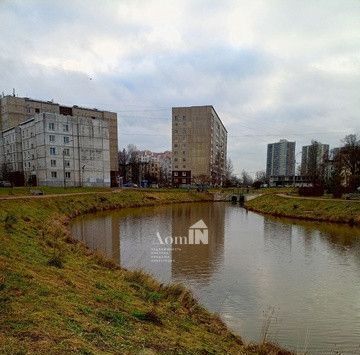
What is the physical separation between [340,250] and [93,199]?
3493cm

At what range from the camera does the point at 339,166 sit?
56906 millimetres

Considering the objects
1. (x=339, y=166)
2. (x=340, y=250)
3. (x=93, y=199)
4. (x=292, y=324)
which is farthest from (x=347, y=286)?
(x=339, y=166)

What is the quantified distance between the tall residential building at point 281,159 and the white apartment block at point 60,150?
420ft

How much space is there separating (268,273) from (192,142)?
3426 inches

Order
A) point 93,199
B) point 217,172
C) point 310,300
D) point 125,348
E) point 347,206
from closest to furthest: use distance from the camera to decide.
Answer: point 125,348 → point 310,300 → point 347,206 → point 93,199 → point 217,172

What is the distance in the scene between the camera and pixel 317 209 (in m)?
38.9

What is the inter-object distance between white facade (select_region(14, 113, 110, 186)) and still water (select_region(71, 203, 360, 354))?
34.2m

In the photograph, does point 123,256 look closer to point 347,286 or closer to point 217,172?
point 347,286

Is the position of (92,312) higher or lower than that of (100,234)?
higher

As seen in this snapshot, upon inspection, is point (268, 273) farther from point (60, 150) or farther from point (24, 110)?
point (24, 110)

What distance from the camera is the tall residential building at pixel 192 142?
99.6 m

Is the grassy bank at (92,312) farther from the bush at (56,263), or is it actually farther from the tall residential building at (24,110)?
the tall residential building at (24,110)

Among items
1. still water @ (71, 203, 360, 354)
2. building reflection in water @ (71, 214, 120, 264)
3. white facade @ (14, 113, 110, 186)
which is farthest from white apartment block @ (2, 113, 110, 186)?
still water @ (71, 203, 360, 354)

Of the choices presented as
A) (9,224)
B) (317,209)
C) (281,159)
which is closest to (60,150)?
(9,224)
